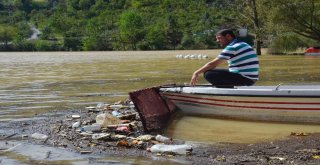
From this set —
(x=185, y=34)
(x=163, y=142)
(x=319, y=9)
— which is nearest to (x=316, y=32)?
(x=319, y=9)

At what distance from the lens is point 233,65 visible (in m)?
9.03

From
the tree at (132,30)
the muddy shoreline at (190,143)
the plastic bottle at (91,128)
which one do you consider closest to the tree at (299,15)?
the muddy shoreline at (190,143)

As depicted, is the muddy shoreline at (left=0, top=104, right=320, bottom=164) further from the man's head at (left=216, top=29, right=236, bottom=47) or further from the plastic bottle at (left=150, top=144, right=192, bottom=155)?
the man's head at (left=216, top=29, right=236, bottom=47)

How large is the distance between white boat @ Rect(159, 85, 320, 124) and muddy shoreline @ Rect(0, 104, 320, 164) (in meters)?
0.88

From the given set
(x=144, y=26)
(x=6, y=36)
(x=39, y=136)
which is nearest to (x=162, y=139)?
(x=39, y=136)

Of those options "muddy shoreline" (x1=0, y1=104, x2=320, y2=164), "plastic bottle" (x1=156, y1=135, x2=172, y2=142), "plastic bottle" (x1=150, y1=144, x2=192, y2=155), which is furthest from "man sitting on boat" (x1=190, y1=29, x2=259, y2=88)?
"plastic bottle" (x1=150, y1=144, x2=192, y2=155)

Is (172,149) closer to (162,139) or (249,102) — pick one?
(162,139)

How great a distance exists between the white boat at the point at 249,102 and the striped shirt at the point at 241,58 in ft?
1.12

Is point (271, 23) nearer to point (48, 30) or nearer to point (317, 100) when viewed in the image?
point (317, 100)

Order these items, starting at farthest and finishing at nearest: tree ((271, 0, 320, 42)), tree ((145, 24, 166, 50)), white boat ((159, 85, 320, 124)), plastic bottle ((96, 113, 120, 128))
A: tree ((145, 24, 166, 50)), tree ((271, 0, 320, 42)), white boat ((159, 85, 320, 124)), plastic bottle ((96, 113, 120, 128))

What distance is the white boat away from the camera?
329 inches

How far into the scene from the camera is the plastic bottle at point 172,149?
635 centimetres

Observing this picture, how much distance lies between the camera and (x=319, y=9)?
35594 millimetres

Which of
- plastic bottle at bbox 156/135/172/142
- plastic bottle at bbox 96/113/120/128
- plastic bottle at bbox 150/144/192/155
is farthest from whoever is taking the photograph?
plastic bottle at bbox 96/113/120/128
